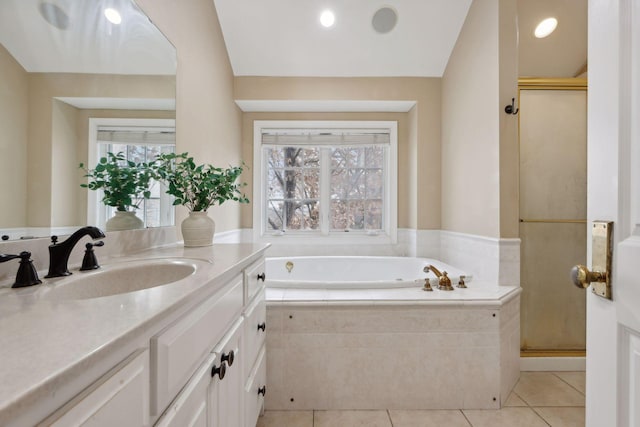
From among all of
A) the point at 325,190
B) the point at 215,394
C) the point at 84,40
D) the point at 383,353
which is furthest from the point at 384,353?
the point at 325,190

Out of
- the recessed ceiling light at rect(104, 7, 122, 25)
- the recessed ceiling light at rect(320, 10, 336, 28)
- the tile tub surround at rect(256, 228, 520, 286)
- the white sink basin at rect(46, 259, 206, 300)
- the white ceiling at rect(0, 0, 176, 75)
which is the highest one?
the recessed ceiling light at rect(320, 10, 336, 28)

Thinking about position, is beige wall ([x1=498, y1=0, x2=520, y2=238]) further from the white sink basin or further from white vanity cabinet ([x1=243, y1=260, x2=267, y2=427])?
the white sink basin

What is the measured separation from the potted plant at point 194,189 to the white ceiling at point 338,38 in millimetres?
1469

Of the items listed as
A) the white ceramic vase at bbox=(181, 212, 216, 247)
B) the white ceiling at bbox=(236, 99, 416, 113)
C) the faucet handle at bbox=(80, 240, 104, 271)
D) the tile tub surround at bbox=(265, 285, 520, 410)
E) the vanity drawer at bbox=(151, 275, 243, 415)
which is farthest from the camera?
Result: the white ceiling at bbox=(236, 99, 416, 113)

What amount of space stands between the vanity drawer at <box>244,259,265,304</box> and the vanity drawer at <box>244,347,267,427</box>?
31 cm

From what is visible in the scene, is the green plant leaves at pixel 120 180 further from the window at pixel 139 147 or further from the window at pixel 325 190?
the window at pixel 325 190

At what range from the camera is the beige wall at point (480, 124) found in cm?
199

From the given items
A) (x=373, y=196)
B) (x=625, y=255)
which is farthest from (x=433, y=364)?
(x=373, y=196)

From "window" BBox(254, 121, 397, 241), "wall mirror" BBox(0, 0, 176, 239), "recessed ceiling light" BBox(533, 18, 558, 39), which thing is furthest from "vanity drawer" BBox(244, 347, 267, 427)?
"recessed ceiling light" BBox(533, 18, 558, 39)

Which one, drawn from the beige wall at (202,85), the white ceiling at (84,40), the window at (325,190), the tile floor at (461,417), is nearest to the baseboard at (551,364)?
the tile floor at (461,417)

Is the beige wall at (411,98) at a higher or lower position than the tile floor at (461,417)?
higher

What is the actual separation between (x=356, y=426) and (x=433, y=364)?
0.50 meters

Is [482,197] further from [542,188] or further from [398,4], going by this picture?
[398,4]

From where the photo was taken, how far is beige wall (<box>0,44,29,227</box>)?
796 mm
